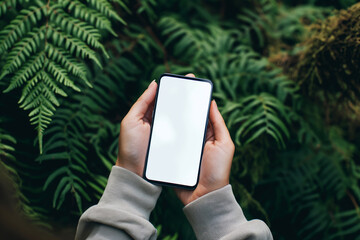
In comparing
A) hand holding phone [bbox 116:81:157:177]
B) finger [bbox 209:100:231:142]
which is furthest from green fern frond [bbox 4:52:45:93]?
finger [bbox 209:100:231:142]

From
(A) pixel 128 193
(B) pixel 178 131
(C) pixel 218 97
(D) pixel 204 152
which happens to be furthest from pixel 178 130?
(C) pixel 218 97

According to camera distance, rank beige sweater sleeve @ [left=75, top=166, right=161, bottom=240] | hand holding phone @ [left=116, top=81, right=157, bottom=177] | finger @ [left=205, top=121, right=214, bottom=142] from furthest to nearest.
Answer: finger @ [left=205, top=121, right=214, bottom=142] → hand holding phone @ [left=116, top=81, right=157, bottom=177] → beige sweater sleeve @ [left=75, top=166, right=161, bottom=240]

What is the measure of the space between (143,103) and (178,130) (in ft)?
0.59

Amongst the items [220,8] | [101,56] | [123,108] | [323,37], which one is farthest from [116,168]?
[220,8]

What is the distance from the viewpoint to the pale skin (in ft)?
3.20

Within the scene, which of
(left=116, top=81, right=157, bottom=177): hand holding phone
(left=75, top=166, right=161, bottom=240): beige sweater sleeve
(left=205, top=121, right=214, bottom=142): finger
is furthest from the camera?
(left=205, top=121, right=214, bottom=142): finger

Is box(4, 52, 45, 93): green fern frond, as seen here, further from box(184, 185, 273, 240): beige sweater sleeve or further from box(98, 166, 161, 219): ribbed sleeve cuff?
box(184, 185, 273, 240): beige sweater sleeve

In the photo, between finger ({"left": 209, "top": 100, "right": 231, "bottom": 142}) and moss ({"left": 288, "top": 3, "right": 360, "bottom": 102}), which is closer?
finger ({"left": 209, "top": 100, "right": 231, "bottom": 142})

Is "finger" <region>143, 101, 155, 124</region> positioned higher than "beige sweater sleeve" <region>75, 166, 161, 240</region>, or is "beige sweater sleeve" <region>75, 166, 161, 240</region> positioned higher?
"finger" <region>143, 101, 155, 124</region>

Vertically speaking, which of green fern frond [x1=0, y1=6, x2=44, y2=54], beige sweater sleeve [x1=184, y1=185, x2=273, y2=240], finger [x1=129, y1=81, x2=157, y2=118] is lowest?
beige sweater sleeve [x1=184, y1=185, x2=273, y2=240]

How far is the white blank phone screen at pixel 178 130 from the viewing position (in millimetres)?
1023

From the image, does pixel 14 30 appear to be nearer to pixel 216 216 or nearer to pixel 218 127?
pixel 218 127

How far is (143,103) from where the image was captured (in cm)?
104

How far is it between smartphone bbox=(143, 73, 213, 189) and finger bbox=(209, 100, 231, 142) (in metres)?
0.02
